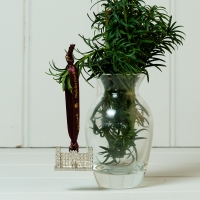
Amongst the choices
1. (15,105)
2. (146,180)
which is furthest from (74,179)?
(15,105)

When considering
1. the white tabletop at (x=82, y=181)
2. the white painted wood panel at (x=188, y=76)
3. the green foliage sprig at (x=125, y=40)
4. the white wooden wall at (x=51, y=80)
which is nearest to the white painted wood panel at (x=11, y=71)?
the white wooden wall at (x=51, y=80)

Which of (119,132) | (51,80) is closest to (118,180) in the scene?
(119,132)

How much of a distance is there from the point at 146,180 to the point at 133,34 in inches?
9.6

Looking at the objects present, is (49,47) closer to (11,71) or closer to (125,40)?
(11,71)

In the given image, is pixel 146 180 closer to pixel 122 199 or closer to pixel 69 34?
pixel 122 199

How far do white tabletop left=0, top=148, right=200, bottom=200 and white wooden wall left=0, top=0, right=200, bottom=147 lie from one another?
194mm

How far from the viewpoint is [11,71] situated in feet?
4.08

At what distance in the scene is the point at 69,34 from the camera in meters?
1.24

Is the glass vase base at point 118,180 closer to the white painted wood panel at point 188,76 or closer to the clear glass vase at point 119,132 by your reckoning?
the clear glass vase at point 119,132

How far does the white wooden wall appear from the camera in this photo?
1240 millimetres

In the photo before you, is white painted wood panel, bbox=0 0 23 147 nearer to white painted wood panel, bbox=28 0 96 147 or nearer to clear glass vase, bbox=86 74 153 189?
white painted wood panel, bbox=28 0 96 147

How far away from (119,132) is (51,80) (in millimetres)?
604

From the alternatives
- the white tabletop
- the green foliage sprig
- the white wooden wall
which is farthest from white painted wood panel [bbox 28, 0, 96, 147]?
the green foliage sprig

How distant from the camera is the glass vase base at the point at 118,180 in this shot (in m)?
0.69
